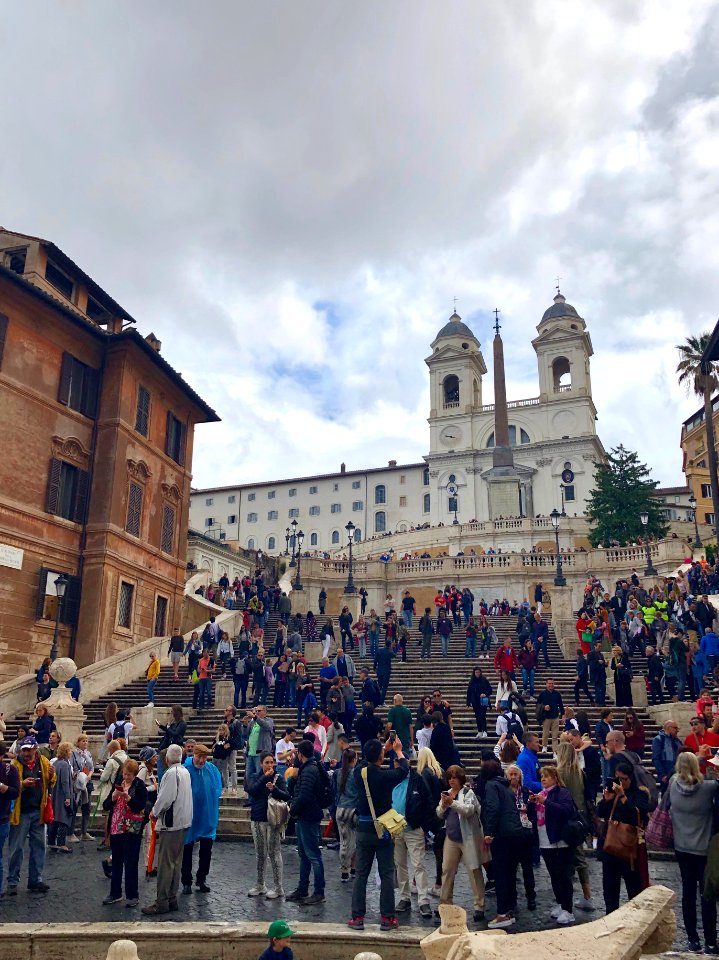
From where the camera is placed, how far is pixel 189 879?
395 inches

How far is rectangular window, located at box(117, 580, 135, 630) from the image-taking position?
28.6 metres

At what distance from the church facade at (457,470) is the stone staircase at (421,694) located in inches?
2000

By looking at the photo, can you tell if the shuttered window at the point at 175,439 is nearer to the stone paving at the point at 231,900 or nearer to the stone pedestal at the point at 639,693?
the stone pedestal at the point at 639,693

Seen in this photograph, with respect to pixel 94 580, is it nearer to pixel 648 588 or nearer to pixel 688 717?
pixel 688 717

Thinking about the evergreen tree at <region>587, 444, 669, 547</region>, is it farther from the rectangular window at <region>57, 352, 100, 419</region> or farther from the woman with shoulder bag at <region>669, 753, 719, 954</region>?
the woman with shoulder bag at <region>669, 753, 719, 954</region>

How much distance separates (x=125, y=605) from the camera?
29.1 metres

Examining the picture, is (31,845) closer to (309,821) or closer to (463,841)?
(309,821)

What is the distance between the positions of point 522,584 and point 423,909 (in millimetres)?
32153

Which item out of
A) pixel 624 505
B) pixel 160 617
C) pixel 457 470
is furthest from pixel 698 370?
pixel 457 470

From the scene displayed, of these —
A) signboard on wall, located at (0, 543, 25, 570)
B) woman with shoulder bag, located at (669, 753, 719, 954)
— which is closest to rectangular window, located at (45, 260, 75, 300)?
signboard on wall, located at (0, 543, 25, 570)

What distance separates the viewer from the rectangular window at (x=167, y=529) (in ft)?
107

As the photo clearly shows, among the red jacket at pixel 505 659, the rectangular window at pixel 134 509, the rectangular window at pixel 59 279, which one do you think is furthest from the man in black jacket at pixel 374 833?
the rectangular window at pixel 59 279

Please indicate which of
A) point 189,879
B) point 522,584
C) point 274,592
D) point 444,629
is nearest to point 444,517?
point 522,584

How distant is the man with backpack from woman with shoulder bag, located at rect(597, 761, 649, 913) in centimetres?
312
